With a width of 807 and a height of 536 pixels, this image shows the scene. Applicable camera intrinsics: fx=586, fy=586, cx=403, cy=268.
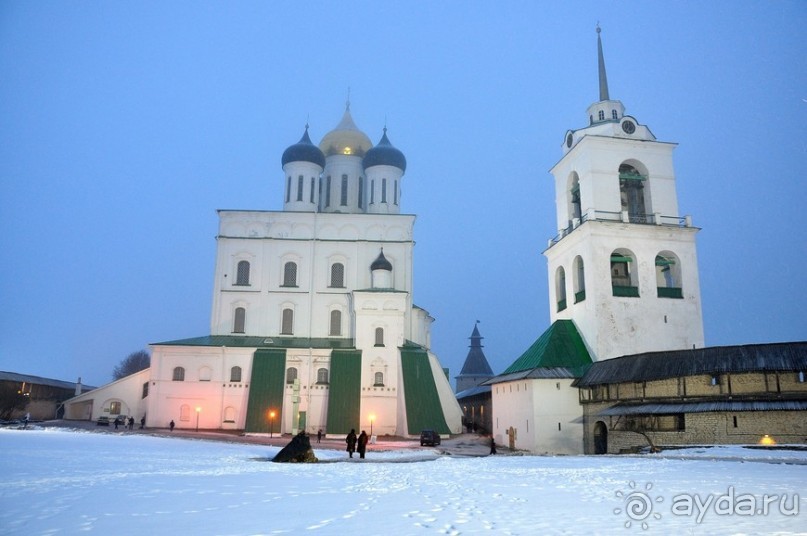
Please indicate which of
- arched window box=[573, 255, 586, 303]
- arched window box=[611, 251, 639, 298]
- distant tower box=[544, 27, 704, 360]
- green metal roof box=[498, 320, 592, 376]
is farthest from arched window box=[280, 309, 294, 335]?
arched window box=[611, 251, 639, 298]

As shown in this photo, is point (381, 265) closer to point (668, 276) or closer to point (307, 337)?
point (307, 337)

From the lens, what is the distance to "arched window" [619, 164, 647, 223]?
101 ft

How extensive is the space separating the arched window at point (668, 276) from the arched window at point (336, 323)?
18.7 meters

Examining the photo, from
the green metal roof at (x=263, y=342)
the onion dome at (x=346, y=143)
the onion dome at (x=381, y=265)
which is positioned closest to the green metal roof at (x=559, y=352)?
the onion dome at (x=381, y=265)

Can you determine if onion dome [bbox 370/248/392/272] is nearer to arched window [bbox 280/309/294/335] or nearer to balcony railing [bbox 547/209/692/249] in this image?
arched window [bbox 280/309/294/335]

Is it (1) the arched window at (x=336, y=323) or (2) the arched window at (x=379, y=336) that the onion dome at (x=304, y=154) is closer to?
(1) the arched window at (x=336, y=323)

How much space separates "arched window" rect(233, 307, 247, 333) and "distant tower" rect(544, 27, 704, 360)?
19017 mm

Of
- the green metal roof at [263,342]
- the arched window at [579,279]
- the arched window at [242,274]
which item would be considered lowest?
the green metal roof at [263,342]

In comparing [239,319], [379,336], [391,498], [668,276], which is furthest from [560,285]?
[391,498]

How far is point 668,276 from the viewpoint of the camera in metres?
31.1

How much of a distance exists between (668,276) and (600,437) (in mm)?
10514

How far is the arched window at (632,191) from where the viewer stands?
3080cm

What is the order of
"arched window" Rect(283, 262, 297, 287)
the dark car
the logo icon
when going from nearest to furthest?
1. the logo icon
2. the dark car
3. "arched window" Rect(283, 262, 297, 287)

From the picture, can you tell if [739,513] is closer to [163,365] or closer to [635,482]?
[635,482]
